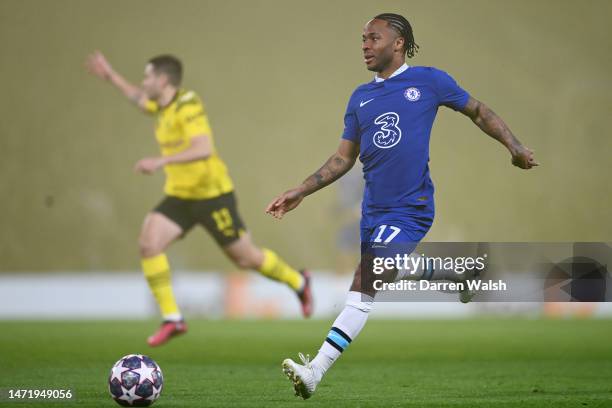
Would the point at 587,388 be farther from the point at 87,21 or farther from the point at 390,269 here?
the point at 87,21

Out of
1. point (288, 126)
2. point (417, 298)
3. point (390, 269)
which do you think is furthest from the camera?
point (288, 126)

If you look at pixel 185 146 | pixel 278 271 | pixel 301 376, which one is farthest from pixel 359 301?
pixel 278 271

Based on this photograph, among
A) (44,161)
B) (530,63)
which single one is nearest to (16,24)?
(44,161)

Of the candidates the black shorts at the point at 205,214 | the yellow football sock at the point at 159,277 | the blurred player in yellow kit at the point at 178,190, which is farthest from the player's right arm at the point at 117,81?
the yellow football sock at the point at 159,277

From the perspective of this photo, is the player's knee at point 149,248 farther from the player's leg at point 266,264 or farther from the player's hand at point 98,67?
the player's hand at point 98,67

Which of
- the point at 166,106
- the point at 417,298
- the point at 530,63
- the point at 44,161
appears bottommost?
the point at 417,298

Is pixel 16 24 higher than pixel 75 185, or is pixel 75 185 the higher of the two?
pixel 16 24

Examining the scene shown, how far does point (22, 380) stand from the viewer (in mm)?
7199

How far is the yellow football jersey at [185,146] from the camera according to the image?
9672mm

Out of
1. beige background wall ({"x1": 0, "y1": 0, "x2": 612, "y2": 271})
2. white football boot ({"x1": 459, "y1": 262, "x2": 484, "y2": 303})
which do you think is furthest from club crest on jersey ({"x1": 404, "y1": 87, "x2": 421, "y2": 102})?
beige background wall ({"x1": 0, "y1": 0, "x2": 612, "y2": 271})

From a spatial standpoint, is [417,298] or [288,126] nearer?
[417,298]

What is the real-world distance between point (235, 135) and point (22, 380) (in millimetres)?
22938

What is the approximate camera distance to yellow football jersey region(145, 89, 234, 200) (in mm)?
9672

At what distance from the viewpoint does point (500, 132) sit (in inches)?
245
